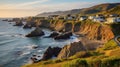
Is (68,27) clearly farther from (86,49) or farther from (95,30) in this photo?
(86,49)

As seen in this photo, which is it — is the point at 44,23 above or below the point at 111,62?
below

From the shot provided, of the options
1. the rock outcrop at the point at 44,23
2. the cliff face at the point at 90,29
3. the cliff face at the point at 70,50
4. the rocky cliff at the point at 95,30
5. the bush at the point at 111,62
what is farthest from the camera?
the rock outcrop at the point at 44,23

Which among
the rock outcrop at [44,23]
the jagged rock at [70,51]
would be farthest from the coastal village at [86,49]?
the rock outcrop at [44,23]

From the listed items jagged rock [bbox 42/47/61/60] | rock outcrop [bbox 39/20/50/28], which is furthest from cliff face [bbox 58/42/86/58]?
rock outcrop [bbox 39/20/50/28]

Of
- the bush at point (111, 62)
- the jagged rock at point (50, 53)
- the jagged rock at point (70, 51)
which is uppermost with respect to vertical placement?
the bush at point (111, 62)

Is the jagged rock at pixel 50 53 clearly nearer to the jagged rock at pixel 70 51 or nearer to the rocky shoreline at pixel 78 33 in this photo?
the rocky shoreline at pixel 78 33

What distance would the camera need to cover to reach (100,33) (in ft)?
280

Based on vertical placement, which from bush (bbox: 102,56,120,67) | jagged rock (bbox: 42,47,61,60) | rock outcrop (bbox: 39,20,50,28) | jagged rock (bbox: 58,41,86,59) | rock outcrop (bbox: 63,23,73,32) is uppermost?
bush (bbox: 102,56,120,67)

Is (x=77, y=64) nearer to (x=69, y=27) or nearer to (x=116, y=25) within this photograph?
(x=116, y=25)

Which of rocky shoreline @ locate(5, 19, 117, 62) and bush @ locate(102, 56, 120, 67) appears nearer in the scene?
bush @ locate(102, 56, 120, 67)

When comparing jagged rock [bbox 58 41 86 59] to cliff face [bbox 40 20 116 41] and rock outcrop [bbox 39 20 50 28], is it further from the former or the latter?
rock outcrop [bbox 39 20 50 28]

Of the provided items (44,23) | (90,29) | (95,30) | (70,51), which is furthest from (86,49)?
(44,23)

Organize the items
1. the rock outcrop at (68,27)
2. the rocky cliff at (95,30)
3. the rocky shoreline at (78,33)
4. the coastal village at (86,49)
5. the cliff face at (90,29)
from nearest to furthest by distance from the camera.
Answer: the coastal village at (86,49) → the rocky shoreline at (78,33) → the rocky cliff at (95,30) → the cliff face at (90,29) → the rock outcrop at (68,27)

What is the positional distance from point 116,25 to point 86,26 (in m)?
28.9
